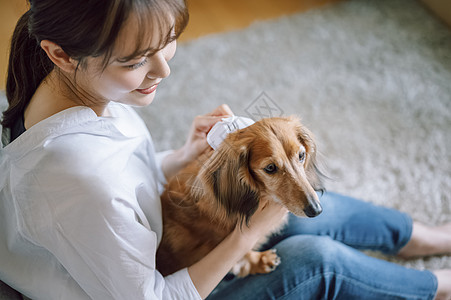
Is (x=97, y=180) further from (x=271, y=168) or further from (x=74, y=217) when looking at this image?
(x=271, y=168)

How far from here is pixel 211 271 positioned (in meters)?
1.22

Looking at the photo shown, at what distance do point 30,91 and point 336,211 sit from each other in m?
1.24

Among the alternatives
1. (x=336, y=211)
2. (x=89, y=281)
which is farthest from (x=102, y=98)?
(x=336, y=211)

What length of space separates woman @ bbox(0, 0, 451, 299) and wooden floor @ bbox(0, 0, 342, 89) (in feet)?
6.35

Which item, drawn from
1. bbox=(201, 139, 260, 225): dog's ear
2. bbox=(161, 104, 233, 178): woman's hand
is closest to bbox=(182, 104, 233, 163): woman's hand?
bbox=(161, 104, 233, 178): woman's hand

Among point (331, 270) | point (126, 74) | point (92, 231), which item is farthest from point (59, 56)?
point (331, 270)

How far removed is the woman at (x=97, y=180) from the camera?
3.00 feet

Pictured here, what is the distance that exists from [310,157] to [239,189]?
0.95 feet

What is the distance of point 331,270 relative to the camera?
1.35m

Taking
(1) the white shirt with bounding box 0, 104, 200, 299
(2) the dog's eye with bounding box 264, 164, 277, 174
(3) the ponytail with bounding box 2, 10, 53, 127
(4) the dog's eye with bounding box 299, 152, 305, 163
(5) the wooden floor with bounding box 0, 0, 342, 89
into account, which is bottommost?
(1) the white shirt with bounding box 0, 104, 200, 299

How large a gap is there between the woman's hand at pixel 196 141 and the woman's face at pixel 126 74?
357 millimetres

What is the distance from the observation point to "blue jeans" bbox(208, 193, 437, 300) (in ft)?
4.33

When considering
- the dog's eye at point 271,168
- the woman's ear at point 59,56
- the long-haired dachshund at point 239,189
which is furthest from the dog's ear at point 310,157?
the woman's ear at point 59,56

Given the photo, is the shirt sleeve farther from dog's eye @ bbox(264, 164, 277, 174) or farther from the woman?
dog's eye @ bbox(264, 164, 277, 174)
